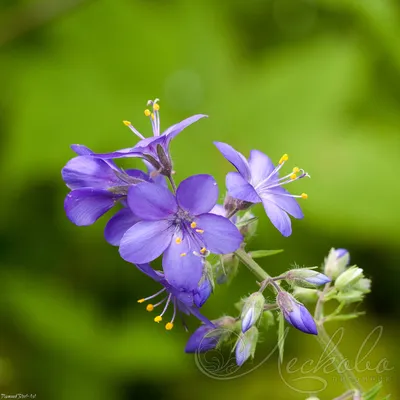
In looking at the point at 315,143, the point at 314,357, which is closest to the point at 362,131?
the point at 315,143

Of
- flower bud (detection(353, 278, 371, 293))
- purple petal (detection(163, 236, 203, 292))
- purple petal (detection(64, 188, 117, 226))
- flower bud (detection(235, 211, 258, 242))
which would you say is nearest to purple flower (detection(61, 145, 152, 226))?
purple petal (detection(64, 188, 117, 226))

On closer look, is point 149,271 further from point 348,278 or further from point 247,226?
point 348,278

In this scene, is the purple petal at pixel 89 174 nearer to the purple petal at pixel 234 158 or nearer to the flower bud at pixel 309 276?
the purple petal at pixel 234 158

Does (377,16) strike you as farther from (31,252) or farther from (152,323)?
(31,252)

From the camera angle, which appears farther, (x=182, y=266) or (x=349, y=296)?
(x=349, y=296)

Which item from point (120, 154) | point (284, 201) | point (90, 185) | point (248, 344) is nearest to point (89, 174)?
point (90, 185)
